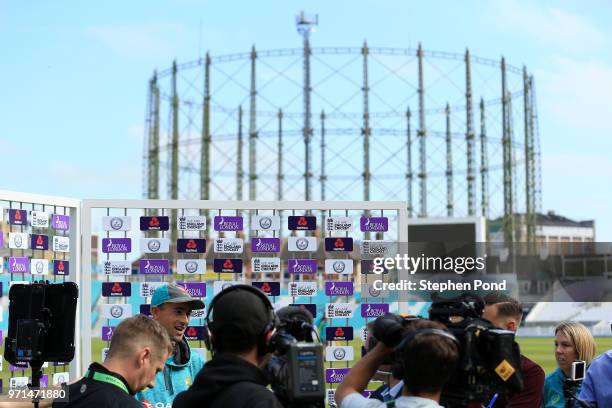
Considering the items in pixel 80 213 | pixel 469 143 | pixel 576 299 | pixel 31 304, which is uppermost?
pixel 469 143

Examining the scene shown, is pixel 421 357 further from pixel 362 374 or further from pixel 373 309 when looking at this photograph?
pixel 373 309

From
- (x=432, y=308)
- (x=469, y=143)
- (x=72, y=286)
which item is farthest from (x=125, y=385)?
(x=469, y=143)

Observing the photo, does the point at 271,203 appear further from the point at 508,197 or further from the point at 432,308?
the point at 508,197

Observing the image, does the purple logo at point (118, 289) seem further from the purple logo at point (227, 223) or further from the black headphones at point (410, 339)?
the black headphones at point (410, 339)

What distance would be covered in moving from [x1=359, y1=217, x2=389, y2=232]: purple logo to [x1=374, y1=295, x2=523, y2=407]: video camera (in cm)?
645

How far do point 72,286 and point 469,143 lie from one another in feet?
134

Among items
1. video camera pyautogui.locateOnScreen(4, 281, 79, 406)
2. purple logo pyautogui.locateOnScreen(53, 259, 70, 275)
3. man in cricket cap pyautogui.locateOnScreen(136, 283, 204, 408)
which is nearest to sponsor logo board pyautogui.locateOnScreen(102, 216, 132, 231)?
purple logo pyautogui.locateOnScreen(53, 259, 70, 275)

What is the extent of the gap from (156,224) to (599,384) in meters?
5.46

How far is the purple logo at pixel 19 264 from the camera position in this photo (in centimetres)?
886

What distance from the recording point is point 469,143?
45.6m

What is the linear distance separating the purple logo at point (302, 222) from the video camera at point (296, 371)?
263 inches

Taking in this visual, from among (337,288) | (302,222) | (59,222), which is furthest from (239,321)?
(337,288)

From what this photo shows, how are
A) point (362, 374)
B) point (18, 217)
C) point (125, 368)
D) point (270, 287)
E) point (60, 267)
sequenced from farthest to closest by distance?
point (270, 287)
point (60, 267)
point (18, 217)
point (125, 368)
point (362, 374)

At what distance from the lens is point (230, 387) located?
2971mm
